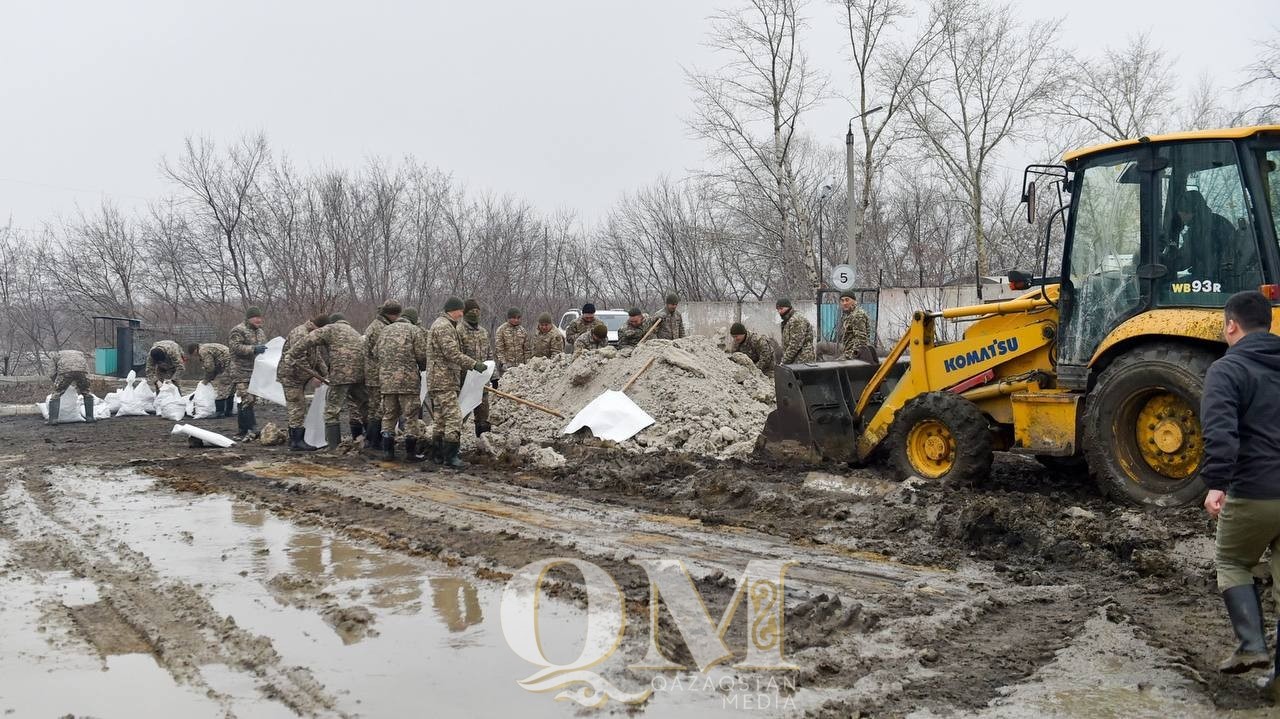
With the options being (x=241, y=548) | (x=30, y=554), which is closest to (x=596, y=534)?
(x=241, y=548)

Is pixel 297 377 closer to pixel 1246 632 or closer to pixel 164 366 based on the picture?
pixel 164 366

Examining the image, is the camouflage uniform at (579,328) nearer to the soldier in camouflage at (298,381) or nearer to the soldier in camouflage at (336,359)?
the soldier in camouflage at (336,359)

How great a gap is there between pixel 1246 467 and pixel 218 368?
16.3 m

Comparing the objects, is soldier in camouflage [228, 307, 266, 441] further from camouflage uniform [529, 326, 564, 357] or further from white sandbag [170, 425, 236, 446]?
camouflage uniform [529, 326, 564, 357]

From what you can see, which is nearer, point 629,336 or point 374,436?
point 374,436

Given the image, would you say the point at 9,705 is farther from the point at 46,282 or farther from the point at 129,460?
the point at 46,282

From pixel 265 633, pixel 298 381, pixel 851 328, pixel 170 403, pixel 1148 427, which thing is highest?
pixel 851 328

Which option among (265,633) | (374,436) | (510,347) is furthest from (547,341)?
(265,633)

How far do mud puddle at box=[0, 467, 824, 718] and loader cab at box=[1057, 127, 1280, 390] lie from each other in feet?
15.4

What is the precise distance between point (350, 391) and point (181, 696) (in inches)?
375

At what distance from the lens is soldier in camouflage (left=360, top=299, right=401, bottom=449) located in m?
Result: 13.1

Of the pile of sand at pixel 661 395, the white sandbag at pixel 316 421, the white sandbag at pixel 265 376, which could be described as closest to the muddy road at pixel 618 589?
the pile of sand at pixel 661 395

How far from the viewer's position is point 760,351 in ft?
51.2

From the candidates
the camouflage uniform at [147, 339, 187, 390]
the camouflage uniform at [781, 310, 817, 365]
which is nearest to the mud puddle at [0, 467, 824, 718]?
the camouflage uniform at [781, 310, 817, 365]
